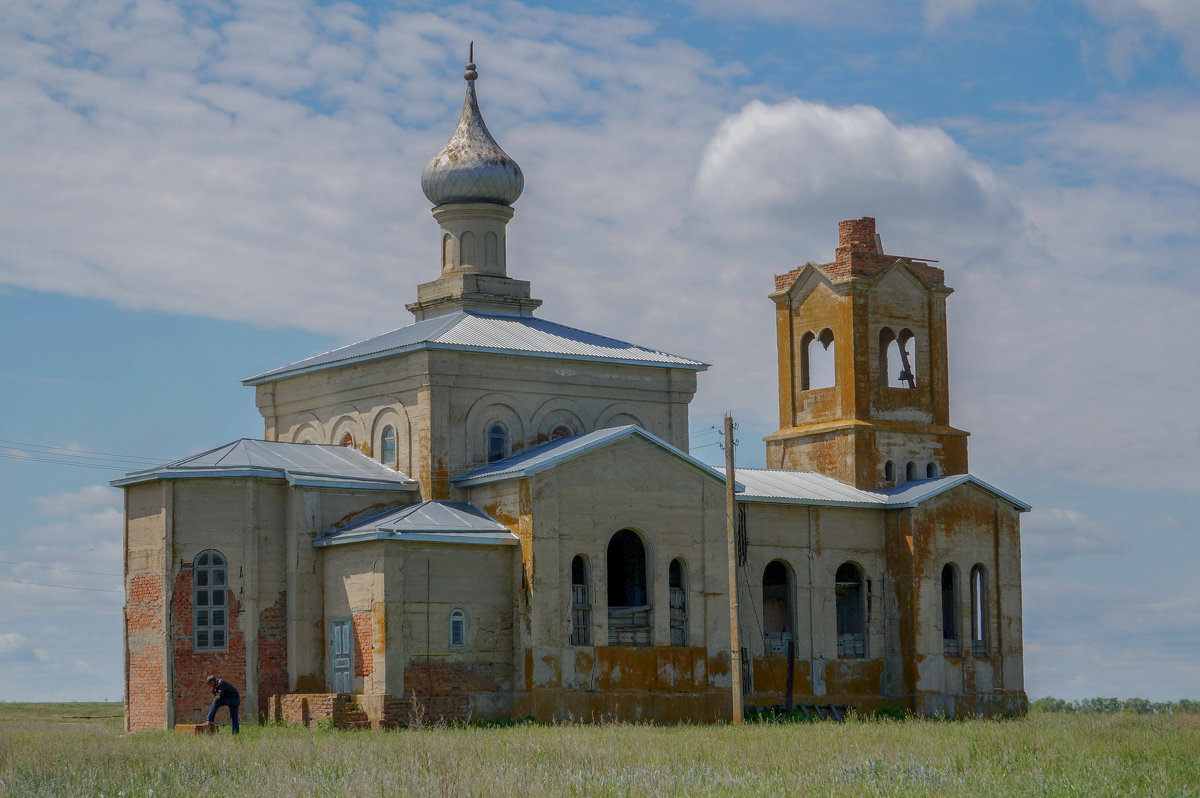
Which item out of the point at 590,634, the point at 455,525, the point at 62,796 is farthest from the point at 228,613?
the point at 62,796

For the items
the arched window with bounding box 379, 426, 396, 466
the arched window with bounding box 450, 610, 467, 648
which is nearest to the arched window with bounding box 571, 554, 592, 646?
the arched window with bounding box 450, 610, 467, 648

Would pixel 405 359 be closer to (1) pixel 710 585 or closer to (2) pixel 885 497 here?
(1) pixel 710 585

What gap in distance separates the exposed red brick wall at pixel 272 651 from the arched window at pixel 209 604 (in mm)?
680

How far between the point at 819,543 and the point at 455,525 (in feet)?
31.4

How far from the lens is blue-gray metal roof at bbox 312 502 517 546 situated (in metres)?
30.5

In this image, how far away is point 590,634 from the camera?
105 feet

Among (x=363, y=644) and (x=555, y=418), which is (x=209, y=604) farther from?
(x=555, y=418)

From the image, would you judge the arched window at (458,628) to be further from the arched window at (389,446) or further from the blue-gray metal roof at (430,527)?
the arched window at (389,446)

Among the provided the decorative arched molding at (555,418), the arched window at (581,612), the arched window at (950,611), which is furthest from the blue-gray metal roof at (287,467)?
the arched window at (950,611)

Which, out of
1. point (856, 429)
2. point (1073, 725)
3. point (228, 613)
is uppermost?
point (856, 429)

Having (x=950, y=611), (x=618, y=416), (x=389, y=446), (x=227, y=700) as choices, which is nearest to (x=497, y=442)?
(x=389, y=446)

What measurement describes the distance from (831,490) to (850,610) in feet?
9.30

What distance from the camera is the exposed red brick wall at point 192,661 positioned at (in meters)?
30.5

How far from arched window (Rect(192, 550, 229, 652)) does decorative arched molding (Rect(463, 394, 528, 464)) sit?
18.1 feet
